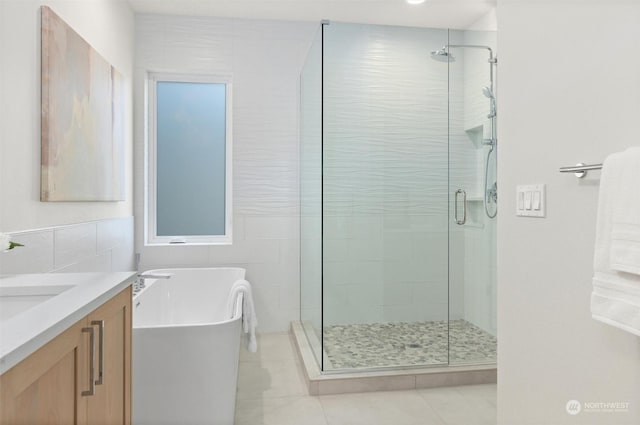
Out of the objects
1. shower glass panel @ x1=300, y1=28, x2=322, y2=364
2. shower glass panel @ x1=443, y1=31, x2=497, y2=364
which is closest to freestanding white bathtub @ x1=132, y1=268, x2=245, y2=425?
shower glass panel @ x1=300, y1=28, x2=322, y2=364

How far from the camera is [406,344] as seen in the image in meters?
2.83

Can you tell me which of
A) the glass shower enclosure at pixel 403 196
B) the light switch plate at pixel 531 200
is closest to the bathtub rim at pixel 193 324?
the glass shower enclosure at pixel 403 196

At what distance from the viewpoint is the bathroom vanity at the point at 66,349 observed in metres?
0.76

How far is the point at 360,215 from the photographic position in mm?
2809

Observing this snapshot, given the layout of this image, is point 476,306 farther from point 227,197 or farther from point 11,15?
point 11,15

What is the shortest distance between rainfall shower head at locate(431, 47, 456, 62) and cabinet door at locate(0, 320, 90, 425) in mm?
2714

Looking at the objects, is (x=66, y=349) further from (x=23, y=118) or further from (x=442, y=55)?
(x=442, y=55)

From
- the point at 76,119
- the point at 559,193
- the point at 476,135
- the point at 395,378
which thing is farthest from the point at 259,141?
the point at 559,193

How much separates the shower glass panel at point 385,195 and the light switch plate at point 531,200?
1282 mm

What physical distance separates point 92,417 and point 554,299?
148cm

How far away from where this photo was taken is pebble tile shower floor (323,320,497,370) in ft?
8.74

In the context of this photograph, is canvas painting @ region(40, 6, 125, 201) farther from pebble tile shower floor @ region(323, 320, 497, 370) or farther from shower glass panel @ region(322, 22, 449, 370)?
pebble tile shower floor @ region(323, 320, 497, 370)

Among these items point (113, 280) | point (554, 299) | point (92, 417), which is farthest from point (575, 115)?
point (92, 417)

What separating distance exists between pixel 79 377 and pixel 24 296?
1.36 feet
